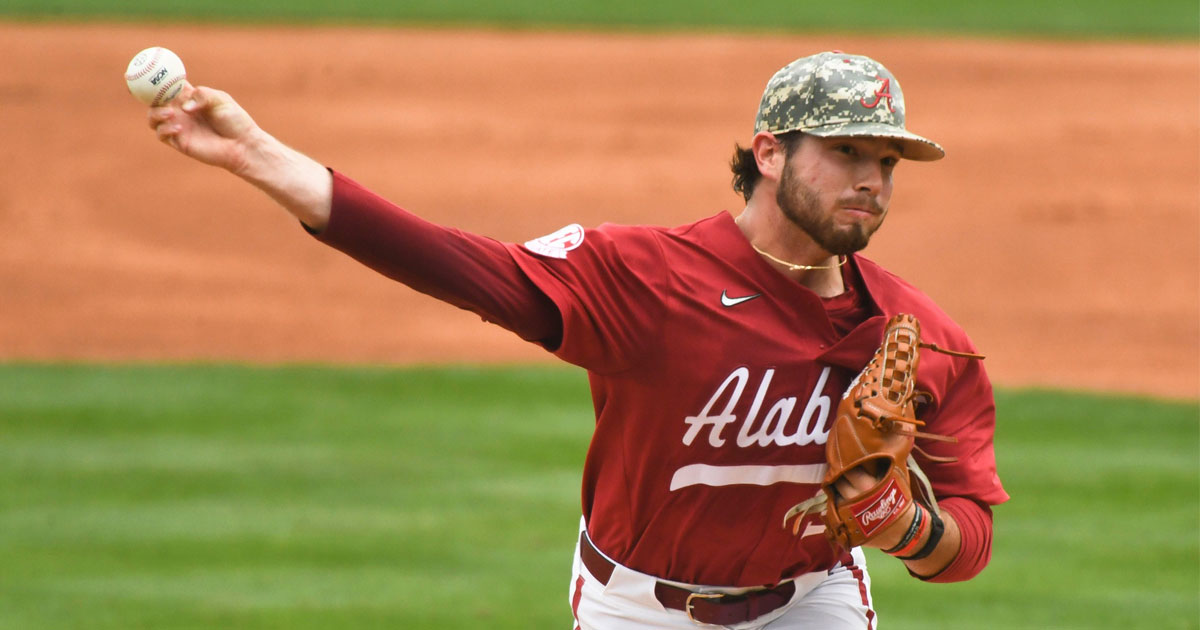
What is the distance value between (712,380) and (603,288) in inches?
13.4

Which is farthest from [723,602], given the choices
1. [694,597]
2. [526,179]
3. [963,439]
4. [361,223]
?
[526,179]

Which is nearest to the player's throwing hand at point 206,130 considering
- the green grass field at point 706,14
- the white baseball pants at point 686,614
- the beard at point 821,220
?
the beard at point 821,220

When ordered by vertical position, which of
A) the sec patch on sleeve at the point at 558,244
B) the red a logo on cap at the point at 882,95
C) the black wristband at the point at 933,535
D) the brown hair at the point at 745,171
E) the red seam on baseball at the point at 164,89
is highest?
the red seam on baseball at the point at 164,89

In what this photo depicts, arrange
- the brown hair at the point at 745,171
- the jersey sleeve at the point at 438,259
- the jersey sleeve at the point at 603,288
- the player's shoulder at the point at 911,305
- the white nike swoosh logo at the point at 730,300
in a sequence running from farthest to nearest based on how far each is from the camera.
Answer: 1. the brown hair at the point at 745,171
2. the player's shoulder at the point at 911,305
3. the white nike swoosh logo at the point at 730,300
4. the jersey sleeve at the point at 603,288
5. the jersey sleeve at the point at 438,259

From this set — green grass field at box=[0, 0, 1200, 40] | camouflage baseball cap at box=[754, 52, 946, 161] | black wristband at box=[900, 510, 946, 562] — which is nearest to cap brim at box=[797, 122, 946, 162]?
camouflage baseball cap at box=[754, 52, 946, 161]

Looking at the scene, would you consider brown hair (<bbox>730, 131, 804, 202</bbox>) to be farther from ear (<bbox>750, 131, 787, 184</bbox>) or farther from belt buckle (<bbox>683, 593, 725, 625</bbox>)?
A: belt buckle (<bbox>683, 593, 725, 625</bbox>)

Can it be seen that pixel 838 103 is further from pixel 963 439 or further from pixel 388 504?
pixel 388 504

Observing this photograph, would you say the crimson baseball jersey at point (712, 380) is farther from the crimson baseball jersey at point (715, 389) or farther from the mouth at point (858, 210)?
the mouth at point (858, 210)

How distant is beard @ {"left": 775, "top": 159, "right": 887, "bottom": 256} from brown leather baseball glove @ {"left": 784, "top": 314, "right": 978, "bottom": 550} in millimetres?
214

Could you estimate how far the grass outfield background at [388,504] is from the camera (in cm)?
677

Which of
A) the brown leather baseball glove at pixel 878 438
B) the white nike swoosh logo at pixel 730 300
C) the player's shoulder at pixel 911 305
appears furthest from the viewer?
the player's shoulder at pixel 911 305

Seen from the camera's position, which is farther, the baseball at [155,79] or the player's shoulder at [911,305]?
the player's shoulder at [911,305]

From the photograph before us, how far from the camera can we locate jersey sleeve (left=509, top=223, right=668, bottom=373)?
332 cm

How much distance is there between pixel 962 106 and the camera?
15.6 meters
